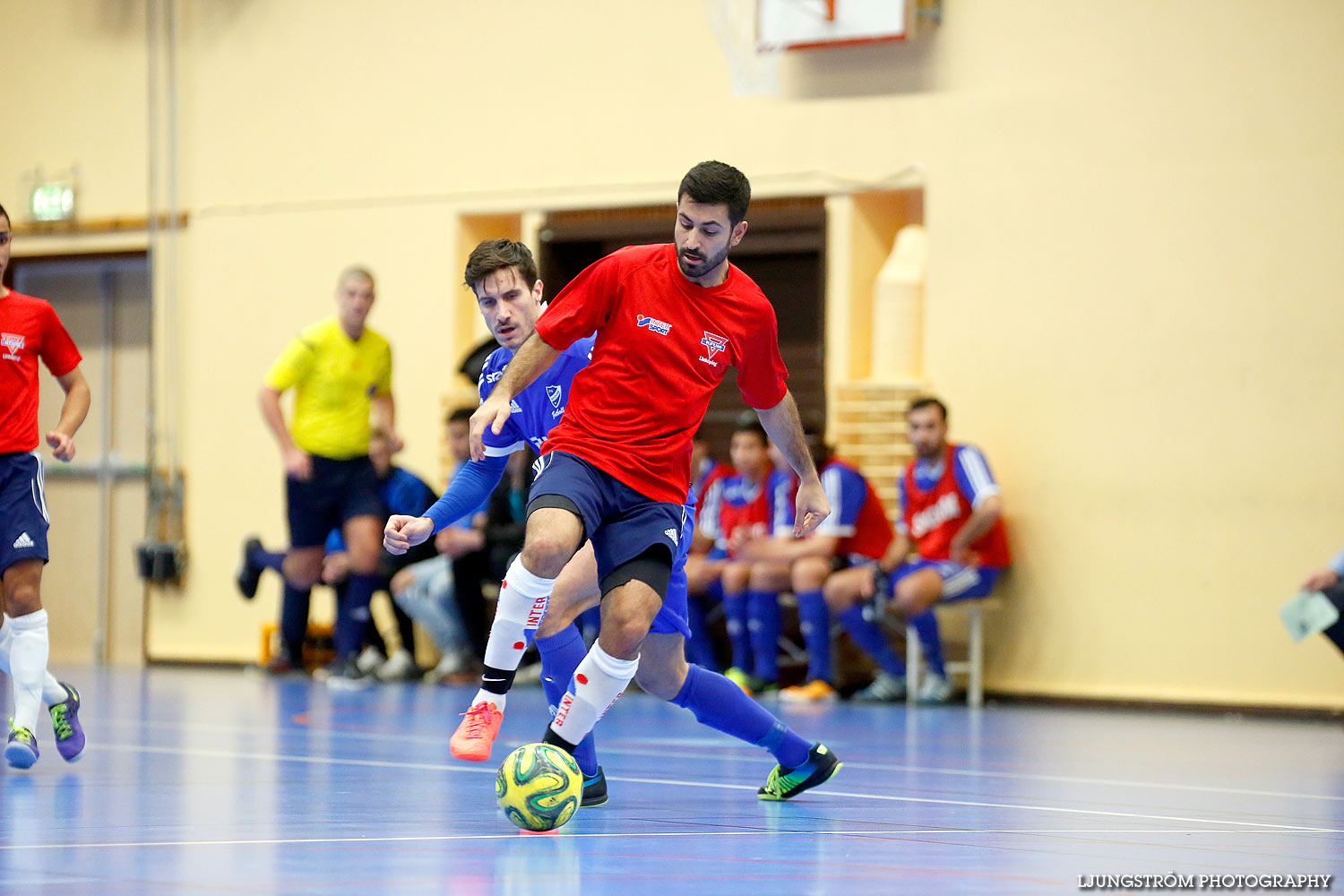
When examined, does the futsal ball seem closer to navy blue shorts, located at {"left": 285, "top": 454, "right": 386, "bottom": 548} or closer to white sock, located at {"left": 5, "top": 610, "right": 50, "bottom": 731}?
white sock, located at {"left": 5, "top": 610, "right": 50, "bottom": 731}

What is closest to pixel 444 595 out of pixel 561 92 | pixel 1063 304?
→ pixel 561 92

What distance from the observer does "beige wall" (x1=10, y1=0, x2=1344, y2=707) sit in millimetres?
9367

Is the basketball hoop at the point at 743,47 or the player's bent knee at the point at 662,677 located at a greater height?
the basketball hoop at the point at 743,47

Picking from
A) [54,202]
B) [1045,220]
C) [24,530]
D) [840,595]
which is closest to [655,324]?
[24,530]

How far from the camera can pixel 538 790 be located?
4.07 m

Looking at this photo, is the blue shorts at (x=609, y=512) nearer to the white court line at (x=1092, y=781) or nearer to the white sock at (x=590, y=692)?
the white sock at (x=590, y=692)

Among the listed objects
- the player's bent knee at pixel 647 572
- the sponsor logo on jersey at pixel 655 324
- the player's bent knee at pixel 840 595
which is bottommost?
the player's bent knee at pixel 840 595

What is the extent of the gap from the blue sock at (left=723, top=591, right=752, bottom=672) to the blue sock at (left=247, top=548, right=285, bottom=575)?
3.13m

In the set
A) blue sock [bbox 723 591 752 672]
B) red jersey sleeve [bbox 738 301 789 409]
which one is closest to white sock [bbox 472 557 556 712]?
red jersey sleeve [bbox 738 301 789 409]

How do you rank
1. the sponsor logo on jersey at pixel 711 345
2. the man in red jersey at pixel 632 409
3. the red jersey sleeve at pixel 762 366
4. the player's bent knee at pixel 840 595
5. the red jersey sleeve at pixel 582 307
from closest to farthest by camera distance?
→ the man in red jersey at pixel 632 409 → the red jersey sleeve at pixel 582 307 → the sponsor logo on jersey at pixel 711 345 → the red jersey sleeve at pixel 762 366 → the player's bent knee at pixel 840 595

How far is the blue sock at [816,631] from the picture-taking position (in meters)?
9.84

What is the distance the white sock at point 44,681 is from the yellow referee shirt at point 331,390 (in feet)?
14.5

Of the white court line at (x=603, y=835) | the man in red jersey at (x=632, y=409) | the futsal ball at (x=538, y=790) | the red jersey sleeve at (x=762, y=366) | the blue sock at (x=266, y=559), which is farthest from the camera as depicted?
the blue sock at (x=266, y=559)

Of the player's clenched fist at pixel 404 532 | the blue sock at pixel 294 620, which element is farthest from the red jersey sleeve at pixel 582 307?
the blue sock at pixel 294 620
